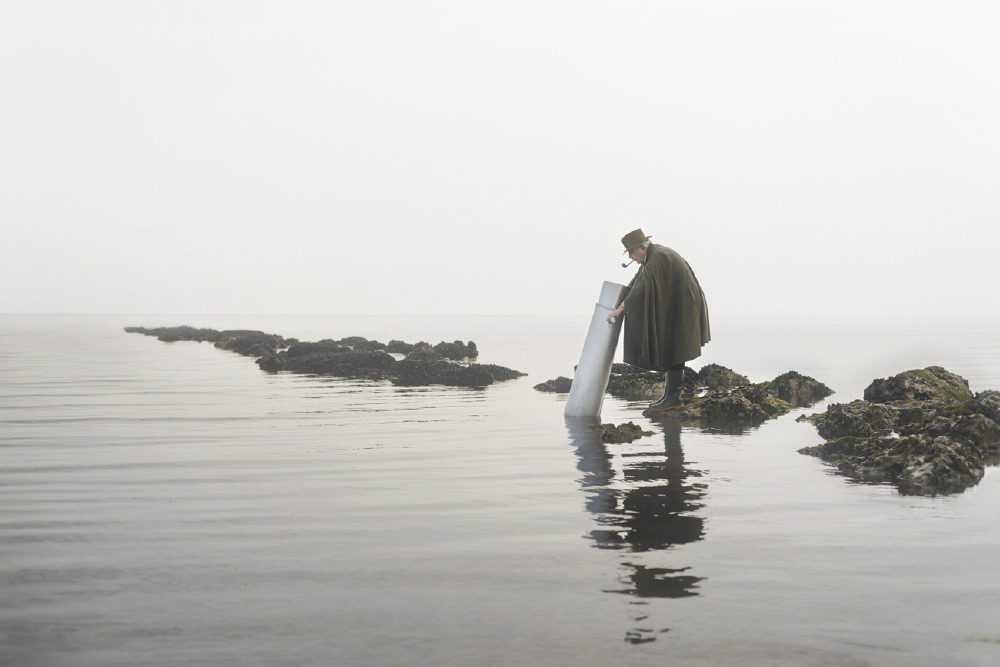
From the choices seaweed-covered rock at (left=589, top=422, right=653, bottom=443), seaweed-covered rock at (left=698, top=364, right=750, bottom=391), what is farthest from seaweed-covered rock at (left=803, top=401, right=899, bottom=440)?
seaweed-covered rock at (left=698, top=364, right=750, bottom=391)

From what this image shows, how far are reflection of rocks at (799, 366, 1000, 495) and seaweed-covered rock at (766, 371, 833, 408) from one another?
2.23 metres

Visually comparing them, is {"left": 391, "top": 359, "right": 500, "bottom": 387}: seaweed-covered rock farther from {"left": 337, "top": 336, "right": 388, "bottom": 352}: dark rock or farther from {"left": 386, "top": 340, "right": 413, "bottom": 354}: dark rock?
{"left": 337, "top": 336, "right": 388, "bottom": 352}: dark rock

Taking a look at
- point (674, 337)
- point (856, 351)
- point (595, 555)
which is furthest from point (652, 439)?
point (856, 351)

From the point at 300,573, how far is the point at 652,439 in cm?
621

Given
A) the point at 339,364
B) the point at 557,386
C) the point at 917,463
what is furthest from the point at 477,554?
the point at 339,364

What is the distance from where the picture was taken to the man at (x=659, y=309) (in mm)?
12461

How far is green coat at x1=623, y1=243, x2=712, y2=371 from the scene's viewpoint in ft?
40.9

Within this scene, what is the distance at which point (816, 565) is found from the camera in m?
4.95

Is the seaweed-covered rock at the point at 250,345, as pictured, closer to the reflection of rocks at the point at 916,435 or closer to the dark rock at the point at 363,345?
the dark rock at the point at 363,345

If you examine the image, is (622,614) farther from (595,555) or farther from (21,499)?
(21,499)

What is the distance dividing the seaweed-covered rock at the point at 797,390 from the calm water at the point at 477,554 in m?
4.74

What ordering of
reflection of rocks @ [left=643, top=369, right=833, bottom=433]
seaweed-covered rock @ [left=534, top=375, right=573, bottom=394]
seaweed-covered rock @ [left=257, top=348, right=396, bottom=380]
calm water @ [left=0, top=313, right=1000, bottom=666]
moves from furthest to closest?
seaweed-covered rock @ [left=257, top=348, right=396, bottom=380] < seaweed-covered rock @ [left=534, top=375, right=573, bottom=394] < reflection of rocks @ [left=643, top=369, right=833, bottom=433] < calm water @ [left=0, top=313, right=1000, bottom=666]

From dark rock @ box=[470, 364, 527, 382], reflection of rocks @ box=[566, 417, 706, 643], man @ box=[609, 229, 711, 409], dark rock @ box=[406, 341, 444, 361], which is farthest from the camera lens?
dark rock @ box=[406, 341, 444, 361]

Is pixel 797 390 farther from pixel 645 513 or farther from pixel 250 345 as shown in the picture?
pixel 250 345
